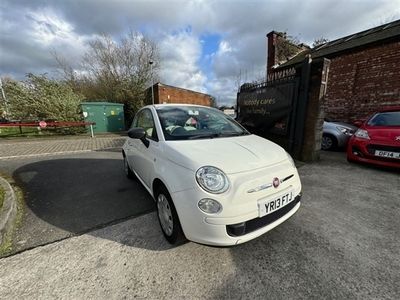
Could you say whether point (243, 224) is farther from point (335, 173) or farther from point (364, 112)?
point (364, 112)

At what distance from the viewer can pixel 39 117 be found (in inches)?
467

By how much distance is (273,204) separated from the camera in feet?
6.14

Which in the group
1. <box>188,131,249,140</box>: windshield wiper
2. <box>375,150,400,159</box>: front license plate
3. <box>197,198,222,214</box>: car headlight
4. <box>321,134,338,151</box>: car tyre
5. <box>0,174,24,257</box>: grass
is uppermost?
<box>188,131,249,140</box>: windshield wiper

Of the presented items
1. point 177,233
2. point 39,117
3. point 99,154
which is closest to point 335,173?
point 177,233

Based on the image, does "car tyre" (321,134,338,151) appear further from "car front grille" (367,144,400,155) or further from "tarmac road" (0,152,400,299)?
"tarmac road" (0,152,400,299)

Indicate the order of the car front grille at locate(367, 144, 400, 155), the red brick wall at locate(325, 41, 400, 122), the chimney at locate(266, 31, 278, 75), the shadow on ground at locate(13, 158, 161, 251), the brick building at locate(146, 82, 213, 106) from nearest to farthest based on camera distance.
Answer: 1. the shadow on ground at locate(13, 158, 161, 251)
2. the car front grille at locate(367, 144, 400, 155)
3. the red brick wall at locate(325, 41, 400, 122)
4. the chimney at locate(266, 31, 278, 75)
5. the brick building at locate(146, 82, 213, 106)

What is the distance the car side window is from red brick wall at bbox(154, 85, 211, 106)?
13038 mm

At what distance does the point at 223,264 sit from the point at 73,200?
2722 mm

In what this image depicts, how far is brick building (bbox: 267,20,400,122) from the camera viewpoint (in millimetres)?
7371

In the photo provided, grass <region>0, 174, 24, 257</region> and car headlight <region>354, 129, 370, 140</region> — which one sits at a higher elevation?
car headlight <region>354, 129, 370, 140</region>

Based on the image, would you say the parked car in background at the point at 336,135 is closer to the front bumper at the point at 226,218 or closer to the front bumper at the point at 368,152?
the front bumper at the point at 368,152

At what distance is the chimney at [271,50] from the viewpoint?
12.1m

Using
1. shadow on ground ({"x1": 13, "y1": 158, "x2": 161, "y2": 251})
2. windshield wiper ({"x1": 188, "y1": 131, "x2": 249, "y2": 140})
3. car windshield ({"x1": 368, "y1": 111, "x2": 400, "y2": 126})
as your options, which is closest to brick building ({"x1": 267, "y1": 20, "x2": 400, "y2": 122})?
car windshield ({"x1": 368, "y1": 111, "x2": 400, "y2": 126})

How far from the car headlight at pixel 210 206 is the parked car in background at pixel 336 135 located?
21.8 ft
